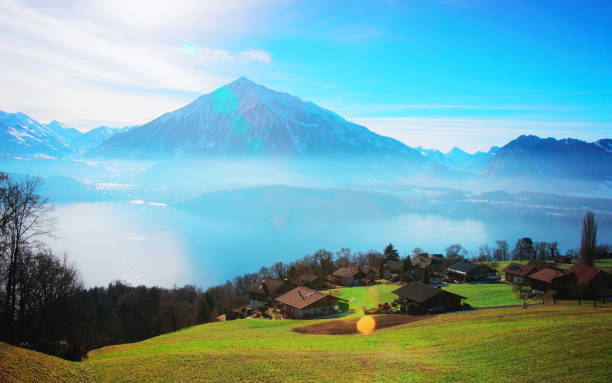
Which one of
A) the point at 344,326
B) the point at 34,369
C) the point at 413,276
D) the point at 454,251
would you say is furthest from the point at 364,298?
the point at 454,251

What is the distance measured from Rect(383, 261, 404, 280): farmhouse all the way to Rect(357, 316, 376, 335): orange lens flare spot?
4875 centimetres

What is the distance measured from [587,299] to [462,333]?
2703 cm

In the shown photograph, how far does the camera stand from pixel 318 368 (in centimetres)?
1407

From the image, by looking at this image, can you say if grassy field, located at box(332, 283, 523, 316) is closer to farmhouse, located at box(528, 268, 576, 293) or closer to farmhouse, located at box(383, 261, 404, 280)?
farmhouse, located at box(528, 268, 576, 293)

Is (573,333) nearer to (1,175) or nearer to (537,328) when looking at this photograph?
(537,328)

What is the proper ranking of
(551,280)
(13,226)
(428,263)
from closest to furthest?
1. (13,226)
2. (551,280)
3. (428,263)

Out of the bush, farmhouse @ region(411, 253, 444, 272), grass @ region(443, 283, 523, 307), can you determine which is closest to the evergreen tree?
farmhouse @ region(411, 253, 444, 272)

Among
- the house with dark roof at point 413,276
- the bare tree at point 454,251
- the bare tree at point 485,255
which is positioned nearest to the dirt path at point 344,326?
the house with dark roof at point 413,276

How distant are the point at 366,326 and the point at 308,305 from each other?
41.8ft

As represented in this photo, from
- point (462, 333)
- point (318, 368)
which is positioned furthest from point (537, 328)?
point (318, 368)

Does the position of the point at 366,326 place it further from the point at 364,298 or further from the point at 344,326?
the point at 364,298

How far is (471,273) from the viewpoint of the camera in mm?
64938

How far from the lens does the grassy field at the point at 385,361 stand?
12.2 meters

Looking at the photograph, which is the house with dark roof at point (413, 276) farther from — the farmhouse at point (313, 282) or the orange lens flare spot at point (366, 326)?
the orange lens flare spot at point (366, 326)
